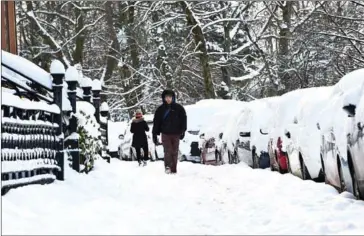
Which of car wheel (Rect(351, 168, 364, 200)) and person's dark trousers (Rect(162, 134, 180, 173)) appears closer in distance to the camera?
car wheel (Rect(351, 168, 364, 200))

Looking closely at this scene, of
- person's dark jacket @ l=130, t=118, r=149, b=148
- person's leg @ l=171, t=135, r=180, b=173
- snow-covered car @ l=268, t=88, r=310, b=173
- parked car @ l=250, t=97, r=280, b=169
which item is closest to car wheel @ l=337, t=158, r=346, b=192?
snow-covered car @ l=268, t=88, r=310, b=173

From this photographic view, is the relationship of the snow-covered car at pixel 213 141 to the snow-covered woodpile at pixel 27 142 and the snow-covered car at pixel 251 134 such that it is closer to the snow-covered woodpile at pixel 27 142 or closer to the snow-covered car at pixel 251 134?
the snow-covered car at pixel 251 134

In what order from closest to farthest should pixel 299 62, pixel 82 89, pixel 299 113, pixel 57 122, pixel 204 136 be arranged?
pixel 57 122, pixel 299 113, pixel 82 89, pixel 204 136, pixel 299 62

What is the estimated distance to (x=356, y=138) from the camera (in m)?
7.53

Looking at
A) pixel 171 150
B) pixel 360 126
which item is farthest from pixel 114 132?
pixel 360 126

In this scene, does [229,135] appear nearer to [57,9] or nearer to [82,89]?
[82,89]

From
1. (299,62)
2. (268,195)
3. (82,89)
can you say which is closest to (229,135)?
(82,89)

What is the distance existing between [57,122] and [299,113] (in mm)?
4515

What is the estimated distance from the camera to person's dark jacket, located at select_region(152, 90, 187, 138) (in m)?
13.0

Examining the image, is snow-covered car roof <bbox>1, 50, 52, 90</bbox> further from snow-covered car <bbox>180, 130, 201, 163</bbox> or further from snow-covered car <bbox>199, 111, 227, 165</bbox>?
snow-covered car <bbox>180, 130, 201, 163</bbox>

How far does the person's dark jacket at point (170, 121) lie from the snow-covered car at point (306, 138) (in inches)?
86.3

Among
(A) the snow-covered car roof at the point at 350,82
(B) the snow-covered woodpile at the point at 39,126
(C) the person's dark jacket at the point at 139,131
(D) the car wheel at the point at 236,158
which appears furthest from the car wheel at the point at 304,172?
(C) the person's dark jacket at the point at 139,131

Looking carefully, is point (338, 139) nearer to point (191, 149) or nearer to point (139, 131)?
point (139, 131)

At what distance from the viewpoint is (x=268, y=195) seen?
29.1 ft
